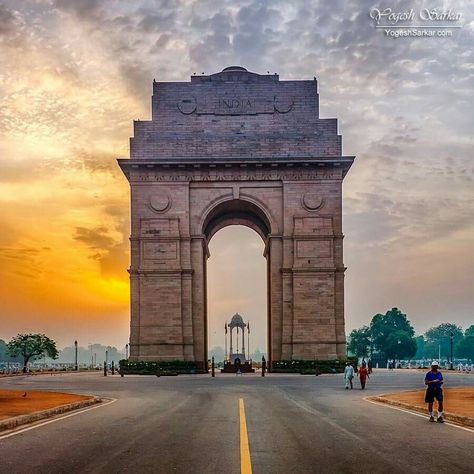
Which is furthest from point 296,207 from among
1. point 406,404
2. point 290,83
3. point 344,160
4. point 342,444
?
point 342,444

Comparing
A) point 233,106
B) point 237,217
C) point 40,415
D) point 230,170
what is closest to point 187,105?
point 233,106

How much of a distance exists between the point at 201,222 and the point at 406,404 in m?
37.2

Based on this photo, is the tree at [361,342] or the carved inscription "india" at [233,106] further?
the tree at [361,342]

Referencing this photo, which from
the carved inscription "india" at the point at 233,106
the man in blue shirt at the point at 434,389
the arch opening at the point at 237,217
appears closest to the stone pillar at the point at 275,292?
the arch opening at the point at 237,217

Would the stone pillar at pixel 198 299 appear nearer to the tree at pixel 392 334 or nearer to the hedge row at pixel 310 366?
the hedge row at pixel 310 366

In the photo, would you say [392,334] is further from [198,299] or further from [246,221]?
[198,299]

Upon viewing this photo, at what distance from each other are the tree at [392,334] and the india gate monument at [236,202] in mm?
79563

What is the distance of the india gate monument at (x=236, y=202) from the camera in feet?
188

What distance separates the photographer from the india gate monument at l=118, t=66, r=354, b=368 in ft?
188

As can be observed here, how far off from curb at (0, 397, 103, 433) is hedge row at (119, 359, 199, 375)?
28.2 metres

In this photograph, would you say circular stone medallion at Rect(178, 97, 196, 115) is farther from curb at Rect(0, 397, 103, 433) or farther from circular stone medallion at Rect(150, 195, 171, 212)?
curb at Rect(0, 397, 103, 433)

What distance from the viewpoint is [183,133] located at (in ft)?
195

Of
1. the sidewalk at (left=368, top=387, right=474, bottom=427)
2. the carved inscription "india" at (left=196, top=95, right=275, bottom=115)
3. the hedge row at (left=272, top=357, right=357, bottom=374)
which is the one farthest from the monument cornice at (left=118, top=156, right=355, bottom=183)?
the sidewalk at (left=368, top=387, right=474, bottom=427)

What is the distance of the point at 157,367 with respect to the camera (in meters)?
53.2
